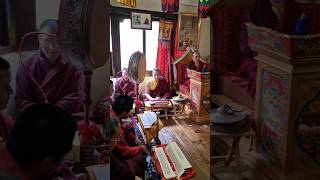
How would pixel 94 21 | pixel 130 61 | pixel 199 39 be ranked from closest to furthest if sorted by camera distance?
pixel 94 21
pixel 130 61
pixel 199 39

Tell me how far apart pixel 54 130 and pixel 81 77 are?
7.2 inches

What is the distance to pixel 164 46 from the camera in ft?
3.12

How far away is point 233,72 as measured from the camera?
46.1 inches

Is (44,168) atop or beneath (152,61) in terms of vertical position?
beneath

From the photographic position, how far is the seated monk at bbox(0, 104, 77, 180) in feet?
2.15

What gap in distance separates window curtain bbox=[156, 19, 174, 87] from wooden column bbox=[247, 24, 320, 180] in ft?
1.14

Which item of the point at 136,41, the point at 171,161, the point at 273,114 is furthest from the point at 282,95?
the point at 136,41

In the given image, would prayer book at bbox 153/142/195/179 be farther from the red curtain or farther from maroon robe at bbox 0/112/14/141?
maroon robe at bbox 0/112/14/141

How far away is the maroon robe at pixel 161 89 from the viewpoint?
0.97m

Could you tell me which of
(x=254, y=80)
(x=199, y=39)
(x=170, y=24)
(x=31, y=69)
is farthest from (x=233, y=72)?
(x=31, y=69)

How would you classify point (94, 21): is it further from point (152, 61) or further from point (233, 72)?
point (233, 72)

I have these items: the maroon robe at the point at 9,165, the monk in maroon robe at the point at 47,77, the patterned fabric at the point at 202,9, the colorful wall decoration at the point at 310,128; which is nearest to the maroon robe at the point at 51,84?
the monk in maroon robe at the point at 47,77

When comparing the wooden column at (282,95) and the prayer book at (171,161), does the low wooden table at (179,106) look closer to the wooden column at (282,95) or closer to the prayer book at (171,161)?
the prayer book at (171,161)

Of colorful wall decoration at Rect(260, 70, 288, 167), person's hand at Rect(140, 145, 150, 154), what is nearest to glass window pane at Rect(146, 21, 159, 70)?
person's hand at Rect(140, 145, 150, 154)
